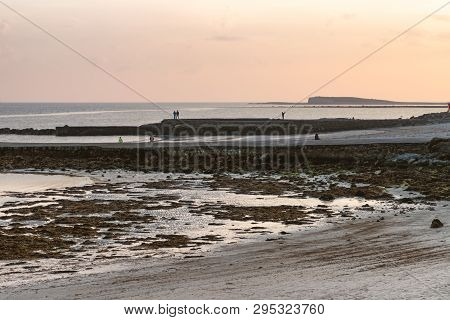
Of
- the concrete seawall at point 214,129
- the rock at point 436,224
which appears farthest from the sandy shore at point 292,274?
the concrete seawall at point 214,129

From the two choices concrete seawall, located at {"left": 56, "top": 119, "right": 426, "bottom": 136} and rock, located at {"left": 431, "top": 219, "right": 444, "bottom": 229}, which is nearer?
rock, located at {"left": 431, "top": 219, "right": 444, "bottom": 229}

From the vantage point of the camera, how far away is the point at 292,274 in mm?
13047

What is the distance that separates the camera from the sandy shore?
1160 centimetres

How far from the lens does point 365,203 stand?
2362cm

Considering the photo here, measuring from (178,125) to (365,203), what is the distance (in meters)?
59.3

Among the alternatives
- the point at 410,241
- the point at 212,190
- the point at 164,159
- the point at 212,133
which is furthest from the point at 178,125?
the point at 410,241

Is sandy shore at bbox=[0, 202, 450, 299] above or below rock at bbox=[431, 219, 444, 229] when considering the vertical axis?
below

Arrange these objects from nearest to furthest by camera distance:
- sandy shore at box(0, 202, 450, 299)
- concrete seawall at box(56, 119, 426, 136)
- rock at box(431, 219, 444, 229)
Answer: sandy shore at box(0, 202, 450, 299), rock at box(431, 219, 444, 229), concrete seawall at box(56, 119, 426, 136)

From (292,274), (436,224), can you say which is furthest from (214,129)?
(292,274)

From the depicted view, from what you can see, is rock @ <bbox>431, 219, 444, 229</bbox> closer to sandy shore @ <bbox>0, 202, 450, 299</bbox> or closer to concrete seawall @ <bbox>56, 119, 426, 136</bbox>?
sandy shore @ <bbox>0, 202, 450, 299</bbox>

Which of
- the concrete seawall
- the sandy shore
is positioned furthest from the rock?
the concrete seawall

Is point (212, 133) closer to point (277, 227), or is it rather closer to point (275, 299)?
point (277, 227)

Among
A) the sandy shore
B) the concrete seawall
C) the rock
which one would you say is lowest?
the sandy shore

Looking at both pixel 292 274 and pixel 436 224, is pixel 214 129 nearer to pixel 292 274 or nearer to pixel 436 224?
pixel 436 224
